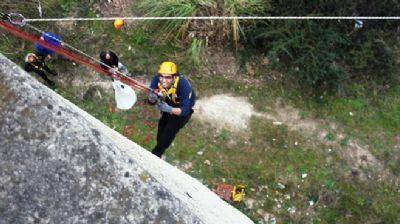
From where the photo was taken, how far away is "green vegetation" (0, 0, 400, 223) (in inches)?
286

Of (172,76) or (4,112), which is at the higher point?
(4,112)

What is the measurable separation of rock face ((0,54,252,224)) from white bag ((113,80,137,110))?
173 inches

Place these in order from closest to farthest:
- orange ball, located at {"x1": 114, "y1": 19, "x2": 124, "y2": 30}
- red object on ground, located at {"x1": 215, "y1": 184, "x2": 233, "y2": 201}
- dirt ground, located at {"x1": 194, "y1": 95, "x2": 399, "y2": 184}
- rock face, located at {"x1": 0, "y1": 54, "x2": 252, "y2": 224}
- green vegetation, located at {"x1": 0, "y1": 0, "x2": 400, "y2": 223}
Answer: rock face, located at {"x1": 0, "y1": 54, "x2": 252, "y2": 224}, red object on ground, located at {"x1": 215, "y1": 184, "x2": 233, "y2": 201}, green vegetation, located at {"x1": 0, "y1": 0, "x2": 400, "y2": 223}, dirt ground, located at {"x1": 194, "y1": 95, "x2": 399, "y2": 184}, orange ball, located at {"x1": 114, "y1": 19, "x2": 124, "y2": 30}

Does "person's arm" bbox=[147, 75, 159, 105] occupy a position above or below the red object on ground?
above

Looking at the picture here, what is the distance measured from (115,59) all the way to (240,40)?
2297 millimetres

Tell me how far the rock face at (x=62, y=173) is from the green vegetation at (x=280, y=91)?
486 centimetres

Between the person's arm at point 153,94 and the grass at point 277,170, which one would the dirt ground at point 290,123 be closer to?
the grass at point 277,170

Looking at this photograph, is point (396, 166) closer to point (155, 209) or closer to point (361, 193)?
point (361, 193)

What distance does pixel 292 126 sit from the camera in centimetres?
779

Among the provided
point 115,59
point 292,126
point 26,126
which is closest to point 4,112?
point 26,126

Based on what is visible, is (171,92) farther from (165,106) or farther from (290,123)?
(290,123)

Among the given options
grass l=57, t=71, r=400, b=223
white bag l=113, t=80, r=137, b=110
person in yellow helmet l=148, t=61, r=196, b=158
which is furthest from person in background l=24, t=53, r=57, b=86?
person in yellow helmet l=148, t=61, r=196, b=158

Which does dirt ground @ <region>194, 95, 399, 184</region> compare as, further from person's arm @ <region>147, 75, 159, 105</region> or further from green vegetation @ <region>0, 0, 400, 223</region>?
person's arm @ <region>147, 75, 159, 105</region>

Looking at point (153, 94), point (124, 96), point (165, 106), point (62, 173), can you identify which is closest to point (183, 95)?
point (165, 106)
